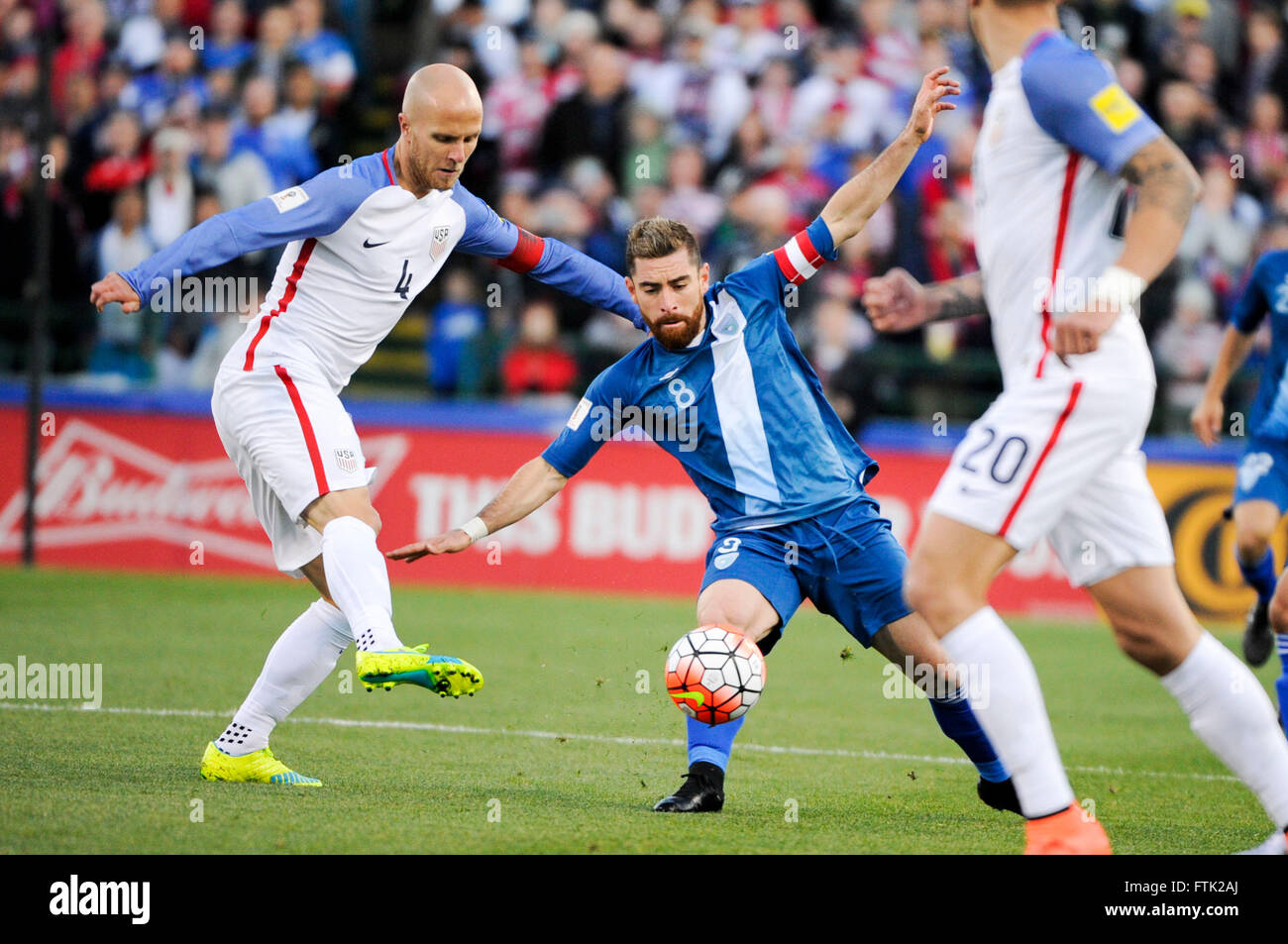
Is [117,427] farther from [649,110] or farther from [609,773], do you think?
[609,773]

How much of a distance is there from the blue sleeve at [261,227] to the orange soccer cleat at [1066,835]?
342 centimetres

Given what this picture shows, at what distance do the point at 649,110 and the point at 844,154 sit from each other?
6.40 feet

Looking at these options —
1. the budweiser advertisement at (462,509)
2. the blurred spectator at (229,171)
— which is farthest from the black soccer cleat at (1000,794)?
the blurred spectator at (229,171)

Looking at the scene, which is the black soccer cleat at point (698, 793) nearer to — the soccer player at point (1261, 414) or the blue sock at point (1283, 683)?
the blue sock at point (1283, 683)

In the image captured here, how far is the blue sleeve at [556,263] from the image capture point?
6.89m

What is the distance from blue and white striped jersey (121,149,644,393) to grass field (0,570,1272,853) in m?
1.72

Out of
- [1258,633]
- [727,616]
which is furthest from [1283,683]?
[727,616]

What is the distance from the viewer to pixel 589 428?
637 cm

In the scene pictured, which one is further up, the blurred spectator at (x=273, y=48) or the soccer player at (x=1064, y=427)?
the blurred spectator at (x=273, y=48)

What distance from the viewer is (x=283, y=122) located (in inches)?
619

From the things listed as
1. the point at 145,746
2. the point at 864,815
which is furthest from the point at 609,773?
the point at 145,746

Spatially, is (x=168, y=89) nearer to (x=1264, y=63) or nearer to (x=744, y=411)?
(x=1264, y=63)

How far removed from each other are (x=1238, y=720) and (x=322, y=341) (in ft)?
12.1

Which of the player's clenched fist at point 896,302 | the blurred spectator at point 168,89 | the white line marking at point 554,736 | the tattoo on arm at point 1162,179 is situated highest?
the blurred spectator at point 168,89
